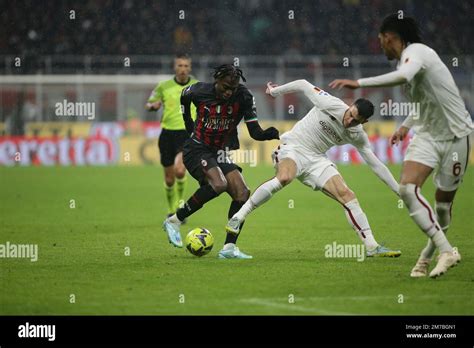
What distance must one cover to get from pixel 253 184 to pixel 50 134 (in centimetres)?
1103

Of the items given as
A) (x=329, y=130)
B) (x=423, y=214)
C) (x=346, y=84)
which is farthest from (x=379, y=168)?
(x=346, y=84)

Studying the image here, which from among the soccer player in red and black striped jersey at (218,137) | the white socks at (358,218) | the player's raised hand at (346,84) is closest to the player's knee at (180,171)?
the soccer player in red and black striped jersey at (218,137)

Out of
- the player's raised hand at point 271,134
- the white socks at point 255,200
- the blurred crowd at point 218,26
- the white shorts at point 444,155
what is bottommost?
the white socks at point 255,200

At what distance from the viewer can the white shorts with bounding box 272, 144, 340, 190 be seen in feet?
36.3

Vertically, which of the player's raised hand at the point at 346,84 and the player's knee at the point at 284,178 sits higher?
the player's raised hand at the point at 346,84

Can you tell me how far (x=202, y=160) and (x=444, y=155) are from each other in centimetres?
344

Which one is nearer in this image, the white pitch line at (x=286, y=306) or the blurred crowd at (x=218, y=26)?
the white pitch line at (x=286, y=306)

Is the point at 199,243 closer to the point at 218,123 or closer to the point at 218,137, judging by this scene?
the point at 218,137

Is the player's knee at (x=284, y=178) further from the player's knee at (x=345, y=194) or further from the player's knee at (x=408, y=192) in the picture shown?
the player's knee at (x=408, y=192)

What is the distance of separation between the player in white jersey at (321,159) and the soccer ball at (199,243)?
0.53 metres

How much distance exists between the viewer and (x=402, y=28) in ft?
30.1

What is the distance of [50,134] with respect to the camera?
31.0 m

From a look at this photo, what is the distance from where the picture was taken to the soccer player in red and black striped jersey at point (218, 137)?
11289 millimetres
